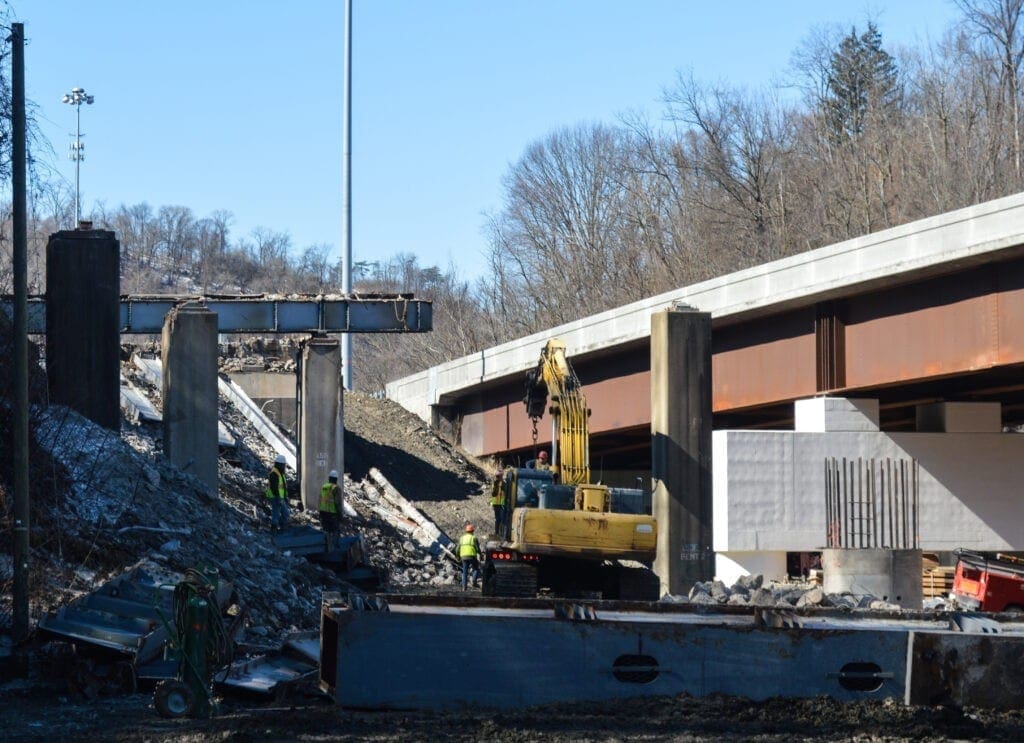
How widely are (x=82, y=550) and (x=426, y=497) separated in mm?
25240

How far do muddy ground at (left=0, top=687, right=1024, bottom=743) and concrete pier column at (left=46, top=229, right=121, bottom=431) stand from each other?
42.9 feet

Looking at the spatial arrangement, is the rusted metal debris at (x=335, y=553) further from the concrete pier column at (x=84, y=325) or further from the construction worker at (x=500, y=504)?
the concrete pier column at (x=84, y=325)

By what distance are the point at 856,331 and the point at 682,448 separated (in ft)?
13.1

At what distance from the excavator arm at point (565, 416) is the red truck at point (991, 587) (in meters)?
7.16

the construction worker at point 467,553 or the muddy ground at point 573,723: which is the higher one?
the construction worker at point 467,553

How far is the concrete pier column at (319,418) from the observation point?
1366 inches

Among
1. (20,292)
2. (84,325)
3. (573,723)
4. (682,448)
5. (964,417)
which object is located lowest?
(573,723)

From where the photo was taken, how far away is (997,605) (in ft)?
80.0

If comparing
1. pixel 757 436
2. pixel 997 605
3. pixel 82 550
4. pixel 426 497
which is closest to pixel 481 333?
pixel 426 497

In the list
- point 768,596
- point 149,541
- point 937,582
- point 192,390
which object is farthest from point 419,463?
point 149,541

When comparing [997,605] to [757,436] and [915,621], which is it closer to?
[757,436]

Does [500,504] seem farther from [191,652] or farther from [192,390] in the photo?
[191,652]

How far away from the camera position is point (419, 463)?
44.7m

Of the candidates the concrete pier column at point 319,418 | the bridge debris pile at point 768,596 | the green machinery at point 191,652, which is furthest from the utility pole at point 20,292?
the concrete pier column at point 319,418
